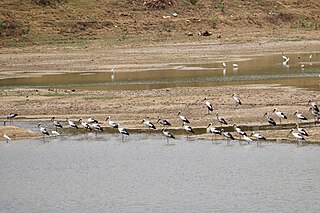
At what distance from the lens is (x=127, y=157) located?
19531mm

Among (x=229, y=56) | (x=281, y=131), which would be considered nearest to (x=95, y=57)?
(x=229, y=56)

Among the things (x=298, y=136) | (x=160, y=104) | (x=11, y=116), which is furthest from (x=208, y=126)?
(x=11, y=116)

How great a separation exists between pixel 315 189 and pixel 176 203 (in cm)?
250

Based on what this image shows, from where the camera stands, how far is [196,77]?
3412 centimetres

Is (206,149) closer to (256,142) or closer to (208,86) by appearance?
(256,142)

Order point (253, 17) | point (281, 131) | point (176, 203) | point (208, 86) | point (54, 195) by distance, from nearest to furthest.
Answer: point (176, 203) → point (54, 195) → point (281, 131) → point (208, 86) → point (253, 17)

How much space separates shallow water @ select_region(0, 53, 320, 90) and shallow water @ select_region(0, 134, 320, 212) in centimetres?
1014

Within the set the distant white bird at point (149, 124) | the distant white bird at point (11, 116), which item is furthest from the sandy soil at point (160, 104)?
the distant white bird at point (149, 124)

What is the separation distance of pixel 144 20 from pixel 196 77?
23.2m

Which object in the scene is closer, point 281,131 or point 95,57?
point 281,131

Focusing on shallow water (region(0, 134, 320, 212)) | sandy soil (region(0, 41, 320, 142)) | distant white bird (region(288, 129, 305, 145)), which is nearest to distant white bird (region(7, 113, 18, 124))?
sandy soil (region(0, 41, 320, 142))

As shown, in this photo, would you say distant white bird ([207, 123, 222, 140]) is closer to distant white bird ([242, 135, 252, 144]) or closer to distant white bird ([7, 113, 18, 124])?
distant white bird ([242, 135, 252, 144])

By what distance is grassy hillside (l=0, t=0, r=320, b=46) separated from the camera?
52750mm

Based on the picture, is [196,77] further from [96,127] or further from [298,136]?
[298,136]
